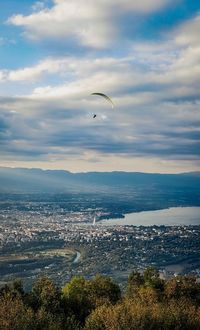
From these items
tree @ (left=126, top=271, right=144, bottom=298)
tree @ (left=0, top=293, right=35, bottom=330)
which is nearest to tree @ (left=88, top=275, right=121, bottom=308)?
tree @ (left=126, top=271, right=144, bottom=298)

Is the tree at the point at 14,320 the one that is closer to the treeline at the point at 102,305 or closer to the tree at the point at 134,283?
the treeline at the point at 102,305

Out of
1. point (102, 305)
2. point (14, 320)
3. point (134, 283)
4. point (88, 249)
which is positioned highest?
point (14, 320)

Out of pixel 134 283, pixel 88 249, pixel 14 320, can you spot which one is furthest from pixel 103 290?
pixel 88 249

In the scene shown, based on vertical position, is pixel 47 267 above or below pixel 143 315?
below

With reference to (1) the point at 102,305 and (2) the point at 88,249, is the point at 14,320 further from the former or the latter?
(2) the point at 88,249

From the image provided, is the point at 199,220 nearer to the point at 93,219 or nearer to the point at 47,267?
the point at 93,219

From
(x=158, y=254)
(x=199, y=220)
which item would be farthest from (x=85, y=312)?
(x=199, y=220)

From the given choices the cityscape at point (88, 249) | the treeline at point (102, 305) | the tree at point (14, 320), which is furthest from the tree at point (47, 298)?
the cityscape at point (88, 249)

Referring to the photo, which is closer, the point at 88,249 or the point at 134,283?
the point at 134,283
